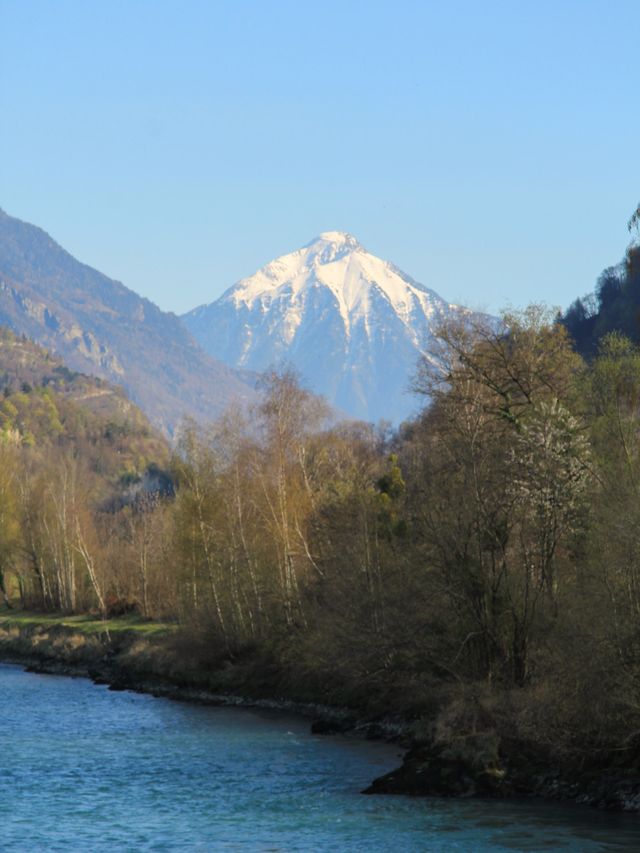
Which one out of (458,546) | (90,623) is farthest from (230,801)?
(90,623)

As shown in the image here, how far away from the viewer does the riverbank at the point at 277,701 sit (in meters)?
39.2

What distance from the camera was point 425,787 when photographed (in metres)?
40.4

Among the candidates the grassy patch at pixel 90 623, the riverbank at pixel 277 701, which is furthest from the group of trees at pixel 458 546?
the grassy patch at pixel 90 623

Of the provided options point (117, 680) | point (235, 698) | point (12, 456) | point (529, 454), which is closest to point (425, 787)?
point (529, 454)

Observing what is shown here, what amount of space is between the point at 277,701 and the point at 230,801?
22.8 metres

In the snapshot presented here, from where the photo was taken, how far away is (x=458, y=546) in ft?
157

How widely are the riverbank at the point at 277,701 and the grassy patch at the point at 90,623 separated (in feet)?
0.46

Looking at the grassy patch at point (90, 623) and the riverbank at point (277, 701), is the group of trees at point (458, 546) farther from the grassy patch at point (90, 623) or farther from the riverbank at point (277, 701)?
the grassy patch at point (90, 623)

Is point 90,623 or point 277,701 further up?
point 90,623

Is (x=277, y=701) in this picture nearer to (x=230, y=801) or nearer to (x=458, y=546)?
(x=458, y=546)

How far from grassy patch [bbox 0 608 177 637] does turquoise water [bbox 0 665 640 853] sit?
26026mm

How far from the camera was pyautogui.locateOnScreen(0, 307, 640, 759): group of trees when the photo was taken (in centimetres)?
4050

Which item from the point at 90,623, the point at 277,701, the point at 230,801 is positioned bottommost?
the point at 230,801

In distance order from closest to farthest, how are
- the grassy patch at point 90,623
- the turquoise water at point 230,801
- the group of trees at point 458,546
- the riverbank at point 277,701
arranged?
the turquoise water at point 230,801, the riverbank at point 277,701, the group of trees at point 458,546, the grassy patch at point 90,623
